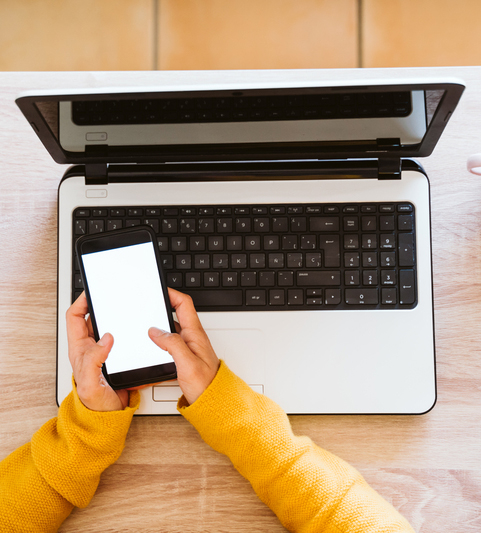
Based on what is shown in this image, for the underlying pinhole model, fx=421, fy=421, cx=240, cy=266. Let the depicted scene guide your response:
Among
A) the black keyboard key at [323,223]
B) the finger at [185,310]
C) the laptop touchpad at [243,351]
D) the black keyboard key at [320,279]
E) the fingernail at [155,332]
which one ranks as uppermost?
the black keyboard key at [323,223]

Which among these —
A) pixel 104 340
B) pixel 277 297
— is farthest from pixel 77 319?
pixel 277 297

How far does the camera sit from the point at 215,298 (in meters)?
0.60

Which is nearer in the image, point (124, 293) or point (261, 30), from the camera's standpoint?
point (124, 293)

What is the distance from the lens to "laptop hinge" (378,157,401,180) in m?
0.60

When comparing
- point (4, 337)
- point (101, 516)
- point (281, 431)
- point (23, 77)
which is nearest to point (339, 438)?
point (281, 431)

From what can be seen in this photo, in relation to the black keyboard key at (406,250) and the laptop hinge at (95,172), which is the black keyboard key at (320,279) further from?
the laptop hinge at (95,172)

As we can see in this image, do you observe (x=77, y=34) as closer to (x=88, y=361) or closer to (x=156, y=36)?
(x=156, y=36)

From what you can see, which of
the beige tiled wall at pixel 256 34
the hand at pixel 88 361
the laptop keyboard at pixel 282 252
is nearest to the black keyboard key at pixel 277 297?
the laptop keyboard at pixel 282 252

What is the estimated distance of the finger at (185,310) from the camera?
0.56 meters

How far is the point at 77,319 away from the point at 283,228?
0.31 meters

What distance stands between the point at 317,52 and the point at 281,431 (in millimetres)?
828

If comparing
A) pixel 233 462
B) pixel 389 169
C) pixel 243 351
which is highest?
pixel 389 169

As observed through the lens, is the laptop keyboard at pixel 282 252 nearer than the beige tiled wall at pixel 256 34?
Yes

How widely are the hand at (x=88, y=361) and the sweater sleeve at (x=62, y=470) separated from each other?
2 centimetres
